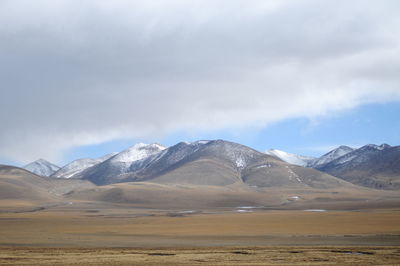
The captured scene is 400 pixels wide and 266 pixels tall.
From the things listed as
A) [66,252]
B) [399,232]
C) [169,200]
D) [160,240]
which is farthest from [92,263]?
[169,200]

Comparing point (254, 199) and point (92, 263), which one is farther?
point (254, 199)

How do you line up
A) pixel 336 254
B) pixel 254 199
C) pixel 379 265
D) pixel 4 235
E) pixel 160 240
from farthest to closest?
pixel 254 199 → pixel 4 235 → pixel 160 240 → pixel 336 254 → pixel 379 265

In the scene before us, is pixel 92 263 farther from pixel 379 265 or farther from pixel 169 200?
pixel 169 200

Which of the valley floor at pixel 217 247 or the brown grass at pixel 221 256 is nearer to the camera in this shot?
the brown grass at pixel 221 256

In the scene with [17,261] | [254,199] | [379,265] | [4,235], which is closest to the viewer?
[379,265]

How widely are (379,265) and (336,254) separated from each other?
23.0ft

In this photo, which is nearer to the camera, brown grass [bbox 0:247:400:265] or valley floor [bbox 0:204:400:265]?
brown grass [bbox 0:247:400:265]

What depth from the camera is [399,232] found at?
5703 centimetres

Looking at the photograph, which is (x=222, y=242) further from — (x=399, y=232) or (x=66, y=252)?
(x=399, y=232)

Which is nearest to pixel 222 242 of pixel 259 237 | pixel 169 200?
pixel 259 237

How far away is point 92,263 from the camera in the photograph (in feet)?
106

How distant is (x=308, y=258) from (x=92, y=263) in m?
14.7

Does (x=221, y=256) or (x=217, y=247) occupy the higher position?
(x=221, y=256)

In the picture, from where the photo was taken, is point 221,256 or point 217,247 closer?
point 221,256
